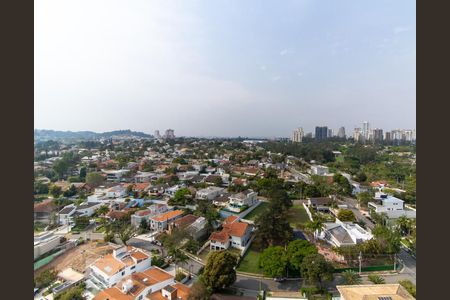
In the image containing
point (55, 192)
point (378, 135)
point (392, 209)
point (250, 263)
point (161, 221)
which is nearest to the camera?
point (250, 263)

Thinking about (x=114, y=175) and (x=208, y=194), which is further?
(x=114, y=175)

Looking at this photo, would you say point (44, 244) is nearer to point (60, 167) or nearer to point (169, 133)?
point (60, 167)

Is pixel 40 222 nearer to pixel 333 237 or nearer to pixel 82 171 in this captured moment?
pixel 82 171

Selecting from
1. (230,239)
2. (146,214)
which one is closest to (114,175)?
(146,214)

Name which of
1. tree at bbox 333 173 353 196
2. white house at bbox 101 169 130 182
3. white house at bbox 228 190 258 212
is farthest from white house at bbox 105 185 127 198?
tree at bbox 333 173 353 196

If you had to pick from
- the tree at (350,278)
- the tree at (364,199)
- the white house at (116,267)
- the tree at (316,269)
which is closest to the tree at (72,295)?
the white house at (116,267)

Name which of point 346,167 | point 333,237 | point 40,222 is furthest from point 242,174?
point 40,222
